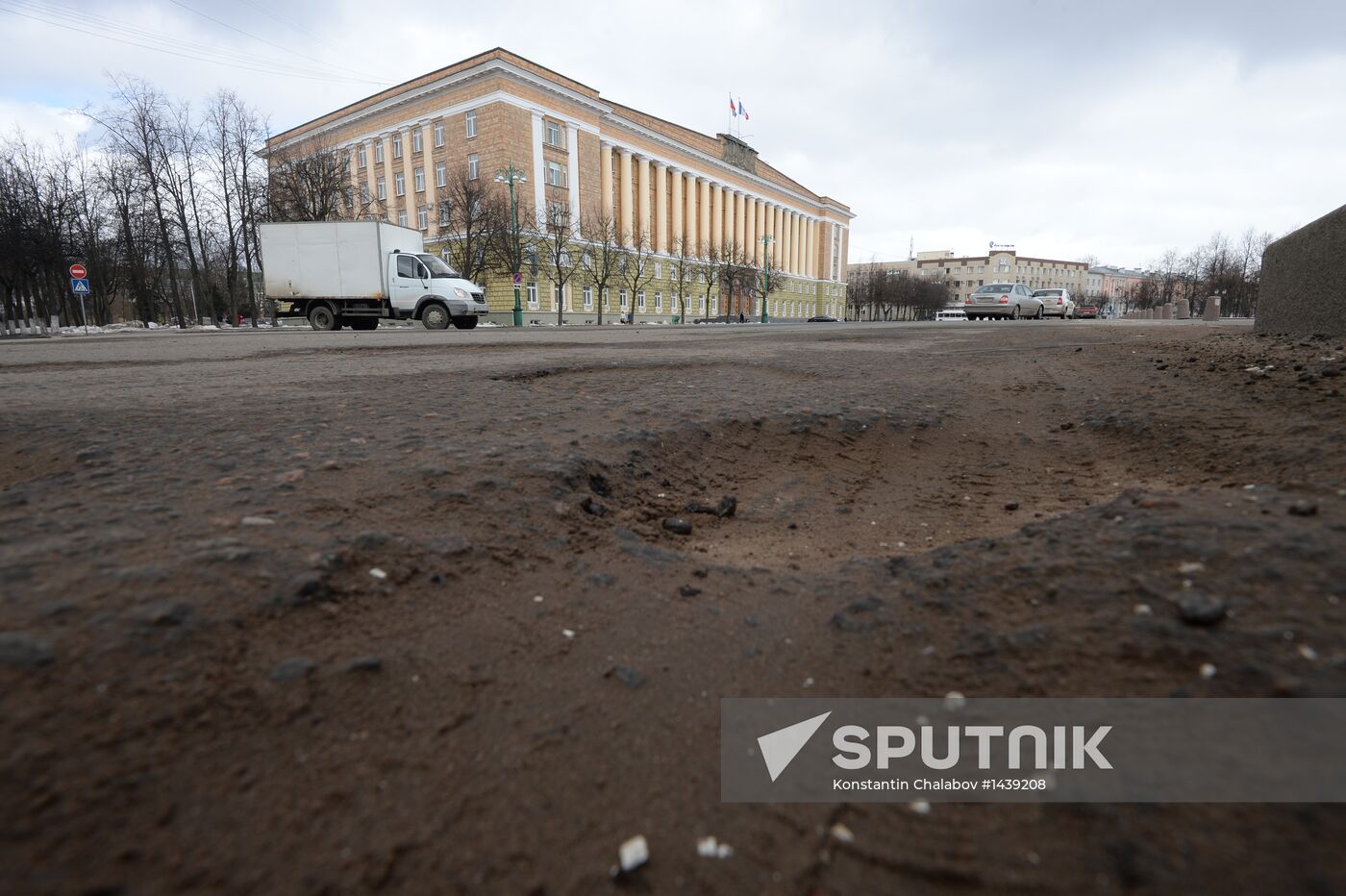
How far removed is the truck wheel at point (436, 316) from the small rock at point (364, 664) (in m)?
20.5

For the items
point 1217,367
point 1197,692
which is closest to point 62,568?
point 1197,692

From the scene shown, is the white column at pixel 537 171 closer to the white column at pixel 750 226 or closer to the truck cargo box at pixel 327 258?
Result: the truck cargo box at pixel 327 258

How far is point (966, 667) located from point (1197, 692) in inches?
15.7

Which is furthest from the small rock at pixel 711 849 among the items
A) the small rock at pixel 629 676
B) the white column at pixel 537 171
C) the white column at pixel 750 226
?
the white column at pixel 750 226

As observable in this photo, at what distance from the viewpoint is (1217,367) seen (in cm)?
436

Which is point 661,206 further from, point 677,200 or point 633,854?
point 633,854

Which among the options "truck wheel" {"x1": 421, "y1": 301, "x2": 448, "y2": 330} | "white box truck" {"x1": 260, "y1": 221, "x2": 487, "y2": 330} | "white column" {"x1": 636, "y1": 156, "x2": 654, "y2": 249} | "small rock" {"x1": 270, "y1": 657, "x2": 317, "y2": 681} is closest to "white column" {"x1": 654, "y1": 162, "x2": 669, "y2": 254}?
"white column" {"x1": 636, "y1": 156, "x2": 654, "y2": 249}

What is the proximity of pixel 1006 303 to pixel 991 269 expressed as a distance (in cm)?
11201

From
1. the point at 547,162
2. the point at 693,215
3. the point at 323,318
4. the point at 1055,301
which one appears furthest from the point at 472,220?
the point at 693,215

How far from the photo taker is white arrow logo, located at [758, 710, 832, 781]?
1.29 m

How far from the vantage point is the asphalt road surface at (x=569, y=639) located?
1.01 metres

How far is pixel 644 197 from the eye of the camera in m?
59.7

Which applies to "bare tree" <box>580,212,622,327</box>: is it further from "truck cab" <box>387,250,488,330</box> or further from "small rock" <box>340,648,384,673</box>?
"small rock" <box>340,648,384,673</box>

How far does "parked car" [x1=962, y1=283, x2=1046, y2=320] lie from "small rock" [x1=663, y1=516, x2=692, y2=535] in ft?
95.0
